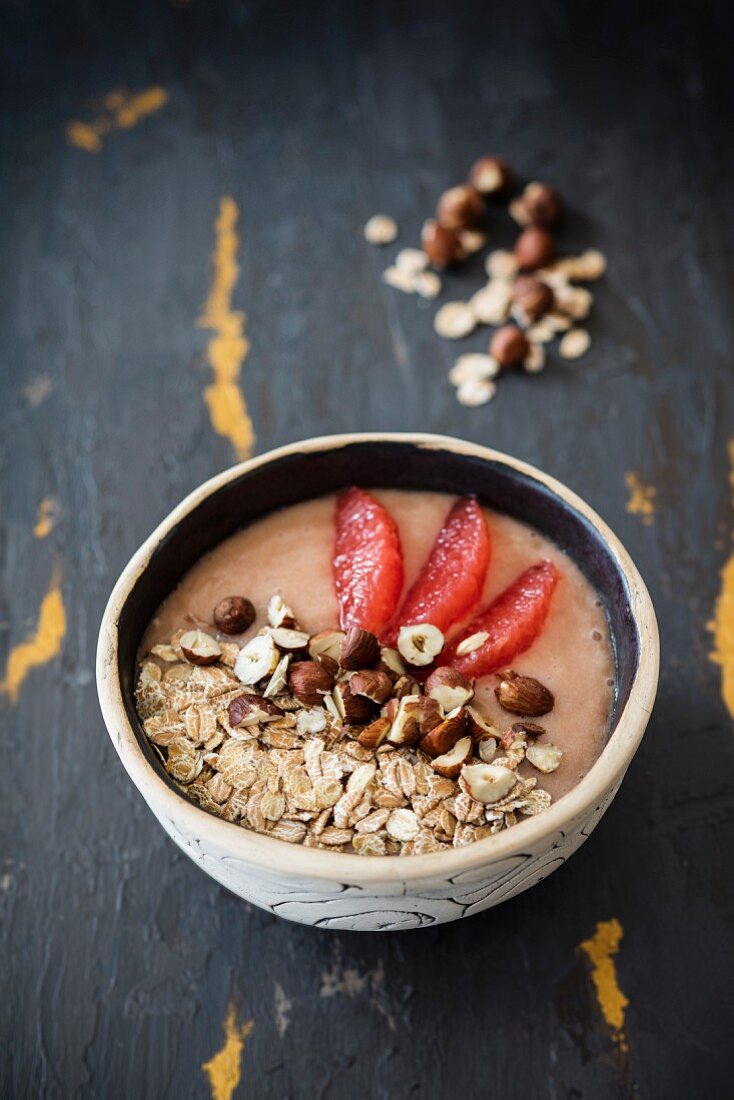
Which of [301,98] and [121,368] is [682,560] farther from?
[301,98]

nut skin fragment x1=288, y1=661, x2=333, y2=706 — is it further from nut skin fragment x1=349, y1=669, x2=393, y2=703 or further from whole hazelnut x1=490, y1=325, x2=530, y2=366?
whole hazelnut x1=490, y1=325, x2=530, y2=366

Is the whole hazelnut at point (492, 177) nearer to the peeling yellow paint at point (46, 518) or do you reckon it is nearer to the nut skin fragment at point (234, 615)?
the peeling yellow paint at point (46, 518)

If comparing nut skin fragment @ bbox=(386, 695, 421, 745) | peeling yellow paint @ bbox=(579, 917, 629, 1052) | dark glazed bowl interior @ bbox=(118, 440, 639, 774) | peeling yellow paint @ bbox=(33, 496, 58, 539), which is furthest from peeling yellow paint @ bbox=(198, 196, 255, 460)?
peeling yellow paint @ bbox=(579, 917, 629, 1052)

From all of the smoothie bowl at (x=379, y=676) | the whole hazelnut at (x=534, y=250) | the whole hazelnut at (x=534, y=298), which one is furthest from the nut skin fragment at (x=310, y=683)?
the whole hazelnut at (x=534, y=250)

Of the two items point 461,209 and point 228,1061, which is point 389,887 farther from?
point 461,209

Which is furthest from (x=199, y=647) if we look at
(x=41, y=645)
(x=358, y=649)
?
(x=41, y=645)
